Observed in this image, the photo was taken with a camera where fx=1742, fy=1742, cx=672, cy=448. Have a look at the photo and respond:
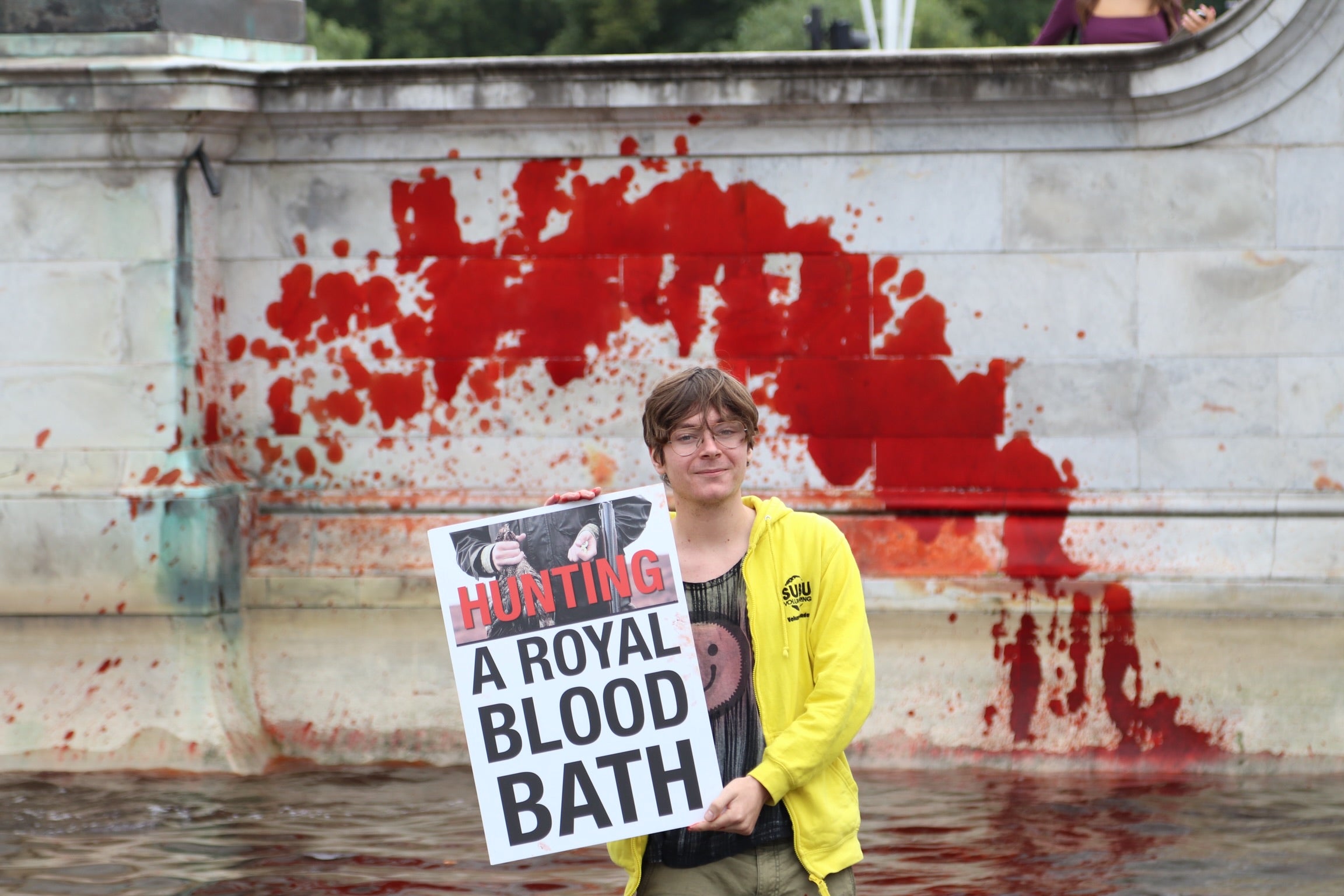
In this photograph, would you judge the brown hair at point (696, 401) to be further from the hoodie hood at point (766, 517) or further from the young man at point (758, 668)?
the hoodie hood at point (766, 517)

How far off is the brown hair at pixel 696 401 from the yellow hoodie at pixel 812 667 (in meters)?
0.22

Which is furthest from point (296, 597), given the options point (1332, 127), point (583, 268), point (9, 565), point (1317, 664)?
point (1332, 127)

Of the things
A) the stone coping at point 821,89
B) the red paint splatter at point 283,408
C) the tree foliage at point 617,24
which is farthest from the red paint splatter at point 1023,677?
the tree foliage at point 617,24

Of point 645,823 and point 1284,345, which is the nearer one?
point 645,823

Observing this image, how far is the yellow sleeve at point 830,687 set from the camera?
11.1ft

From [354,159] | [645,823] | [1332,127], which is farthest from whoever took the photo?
[354,159]

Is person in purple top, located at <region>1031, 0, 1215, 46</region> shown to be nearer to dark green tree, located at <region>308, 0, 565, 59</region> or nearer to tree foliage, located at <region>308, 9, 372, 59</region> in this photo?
tree foliage, located at <region>308, 9, 372, 59</region>

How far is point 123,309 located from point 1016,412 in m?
3.74

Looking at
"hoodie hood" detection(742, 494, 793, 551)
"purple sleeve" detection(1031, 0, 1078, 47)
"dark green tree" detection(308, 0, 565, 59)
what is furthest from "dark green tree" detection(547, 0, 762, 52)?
"hoodie hood" detection(742, 494, 793, 551)

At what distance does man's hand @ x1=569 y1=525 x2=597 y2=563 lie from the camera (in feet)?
12.1

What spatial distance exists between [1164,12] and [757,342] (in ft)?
7.65

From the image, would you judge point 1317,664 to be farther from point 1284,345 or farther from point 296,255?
point 296,255

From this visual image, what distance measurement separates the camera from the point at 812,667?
3510 mm

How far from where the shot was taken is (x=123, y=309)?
7.28 metres
